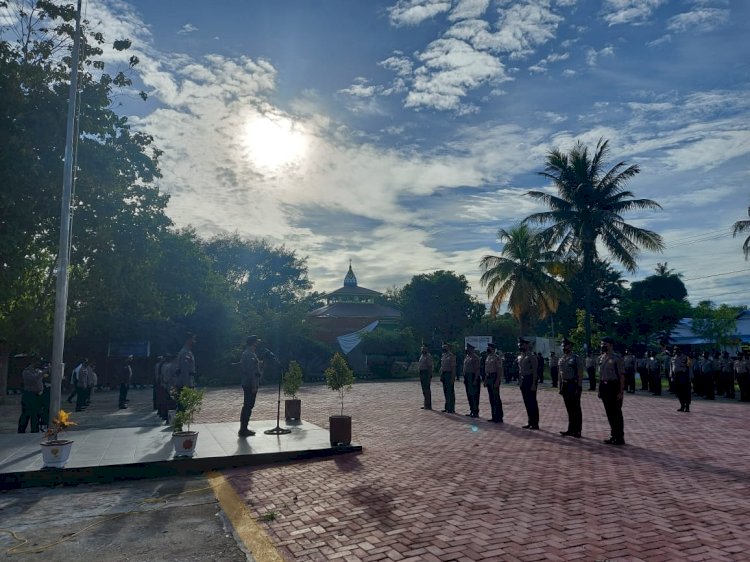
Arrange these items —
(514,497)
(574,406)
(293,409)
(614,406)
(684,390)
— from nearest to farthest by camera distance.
→ 1. (514,497)
2. (614,406)
3. (574,406)
4. (293,409)
5. (684,390)

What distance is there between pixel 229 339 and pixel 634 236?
24281 millimetres

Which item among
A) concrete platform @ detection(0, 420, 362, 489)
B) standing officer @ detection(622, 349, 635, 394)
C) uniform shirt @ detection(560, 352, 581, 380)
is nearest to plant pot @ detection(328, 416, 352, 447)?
concrete platform @ detection(0, 420, 362, 489)

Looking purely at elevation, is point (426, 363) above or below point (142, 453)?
above

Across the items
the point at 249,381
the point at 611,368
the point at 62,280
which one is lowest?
the point at 249,381

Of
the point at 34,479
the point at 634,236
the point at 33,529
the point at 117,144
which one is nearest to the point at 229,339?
the point at 117,144

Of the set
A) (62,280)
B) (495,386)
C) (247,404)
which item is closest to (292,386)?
(247,404)

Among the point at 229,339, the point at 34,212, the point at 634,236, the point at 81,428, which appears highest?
the point at 634,236

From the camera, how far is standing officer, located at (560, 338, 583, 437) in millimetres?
11273

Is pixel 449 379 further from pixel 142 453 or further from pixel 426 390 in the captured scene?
pixel 142 453

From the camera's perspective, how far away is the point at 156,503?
22.0 ft

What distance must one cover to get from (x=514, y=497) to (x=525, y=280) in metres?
26.6

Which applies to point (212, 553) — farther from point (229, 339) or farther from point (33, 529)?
point (229, 339)

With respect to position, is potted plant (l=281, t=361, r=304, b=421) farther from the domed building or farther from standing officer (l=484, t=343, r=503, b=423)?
the domed building

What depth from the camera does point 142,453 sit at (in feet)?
29.4
